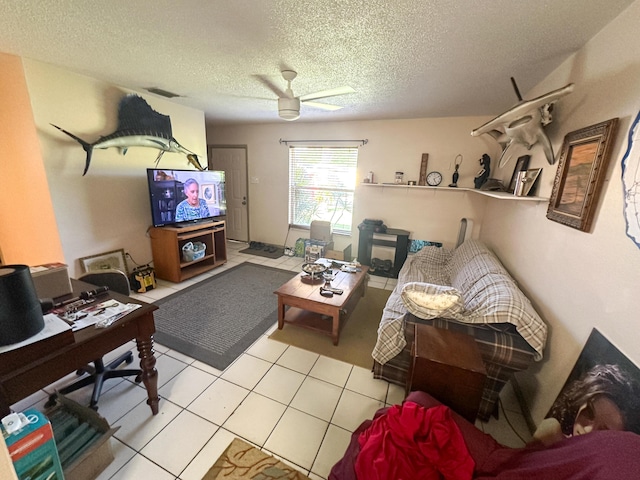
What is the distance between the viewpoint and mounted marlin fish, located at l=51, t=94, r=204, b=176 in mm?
2776

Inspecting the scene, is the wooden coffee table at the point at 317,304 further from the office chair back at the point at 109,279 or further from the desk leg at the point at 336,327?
the office chair back at the point at 109,279

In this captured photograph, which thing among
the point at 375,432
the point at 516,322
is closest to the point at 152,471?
the point at 375,432

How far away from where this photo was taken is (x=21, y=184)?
2572mm

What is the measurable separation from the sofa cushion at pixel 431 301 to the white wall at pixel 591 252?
1.81 ft

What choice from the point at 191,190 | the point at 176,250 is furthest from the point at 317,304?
the point at 191,190

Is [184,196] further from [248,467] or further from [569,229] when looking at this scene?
[569,229]

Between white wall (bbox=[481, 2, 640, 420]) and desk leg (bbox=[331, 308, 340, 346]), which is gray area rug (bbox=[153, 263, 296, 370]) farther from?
white wall (bbox=[481, 2, 640, 420])

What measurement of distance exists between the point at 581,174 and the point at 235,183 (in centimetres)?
496

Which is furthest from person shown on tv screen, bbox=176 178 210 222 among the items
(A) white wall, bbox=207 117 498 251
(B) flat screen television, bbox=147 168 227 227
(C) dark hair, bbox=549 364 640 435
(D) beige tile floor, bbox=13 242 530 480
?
(C) dark hair, bbox=549 364 640 435

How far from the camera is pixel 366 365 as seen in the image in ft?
6.89

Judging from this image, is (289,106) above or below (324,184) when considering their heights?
above

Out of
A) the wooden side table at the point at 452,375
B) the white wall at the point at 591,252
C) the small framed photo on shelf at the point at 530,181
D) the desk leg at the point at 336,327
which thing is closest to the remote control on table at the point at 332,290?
the desk leg at the point at 336,327

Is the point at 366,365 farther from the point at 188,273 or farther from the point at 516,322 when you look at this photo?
the point at 188,273

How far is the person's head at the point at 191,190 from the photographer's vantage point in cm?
343
